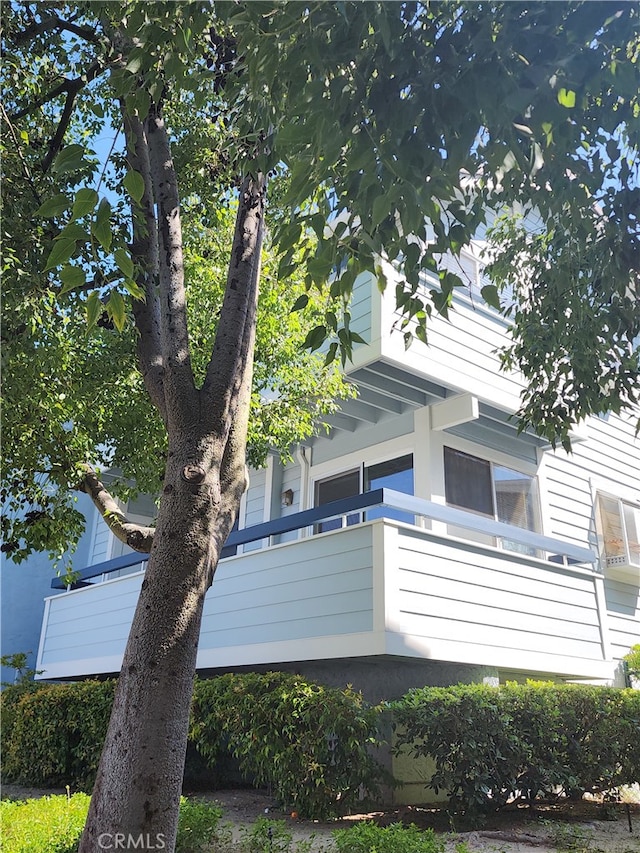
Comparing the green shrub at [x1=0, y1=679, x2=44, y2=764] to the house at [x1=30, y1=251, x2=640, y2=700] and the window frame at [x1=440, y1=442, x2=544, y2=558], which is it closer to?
the house at [x1=30, y1=251, x2=640, y2=700]

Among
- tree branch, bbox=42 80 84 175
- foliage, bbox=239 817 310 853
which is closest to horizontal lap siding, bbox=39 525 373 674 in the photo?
foliage, bbox=239 817 310 853

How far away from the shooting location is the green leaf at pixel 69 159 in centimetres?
223

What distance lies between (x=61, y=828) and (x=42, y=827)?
0.52ft

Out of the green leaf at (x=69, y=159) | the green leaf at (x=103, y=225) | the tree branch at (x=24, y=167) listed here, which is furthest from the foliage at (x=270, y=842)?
the tree branch at (x=24, y=167)

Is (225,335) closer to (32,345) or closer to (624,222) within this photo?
(32,345)

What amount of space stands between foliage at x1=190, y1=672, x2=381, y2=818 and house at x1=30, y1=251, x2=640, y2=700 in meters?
0.71

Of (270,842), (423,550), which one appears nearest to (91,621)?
(423,550)

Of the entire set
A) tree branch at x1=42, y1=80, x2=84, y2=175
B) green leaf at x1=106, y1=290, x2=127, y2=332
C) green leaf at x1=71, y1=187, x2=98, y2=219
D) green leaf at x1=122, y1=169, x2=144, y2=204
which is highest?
tree branch at x1=42, y1=80, x2=84, y2=175

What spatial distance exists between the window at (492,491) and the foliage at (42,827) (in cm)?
622

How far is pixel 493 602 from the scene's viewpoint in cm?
868

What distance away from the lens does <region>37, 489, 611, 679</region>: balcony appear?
7.67m

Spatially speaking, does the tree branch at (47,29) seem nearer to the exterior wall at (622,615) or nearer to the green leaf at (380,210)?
the green leaf at (380,210)

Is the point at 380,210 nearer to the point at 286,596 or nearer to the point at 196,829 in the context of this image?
the point at 196,829

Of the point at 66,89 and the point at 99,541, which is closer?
the point at 66,89
